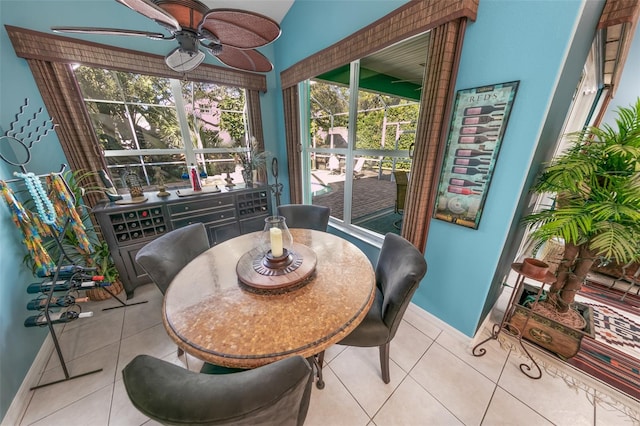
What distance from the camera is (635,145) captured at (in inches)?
40.7

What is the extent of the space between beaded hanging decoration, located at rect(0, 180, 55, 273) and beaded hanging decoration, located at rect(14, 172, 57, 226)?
68 millimetres

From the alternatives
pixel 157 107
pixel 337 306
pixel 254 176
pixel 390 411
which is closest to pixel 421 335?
pixel 390 411

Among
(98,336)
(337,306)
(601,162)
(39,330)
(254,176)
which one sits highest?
(601,162)

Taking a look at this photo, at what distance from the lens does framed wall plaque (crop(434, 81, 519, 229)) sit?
1.21 metres

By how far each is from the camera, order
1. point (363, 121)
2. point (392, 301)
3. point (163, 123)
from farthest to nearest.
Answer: point (163, 123) → point (363, 121) → point (392, 301)

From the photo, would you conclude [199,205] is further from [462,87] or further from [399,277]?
[462,87]

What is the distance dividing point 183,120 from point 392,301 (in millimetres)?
2985

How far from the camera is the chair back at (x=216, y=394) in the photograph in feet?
Result: 1.58

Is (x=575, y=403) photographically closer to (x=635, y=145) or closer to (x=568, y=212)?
(x=568, y=212)

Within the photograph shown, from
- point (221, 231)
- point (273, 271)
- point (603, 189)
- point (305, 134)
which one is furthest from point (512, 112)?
point (221, 231)

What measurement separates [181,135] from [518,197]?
333 centimetres

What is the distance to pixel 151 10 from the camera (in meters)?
0.74

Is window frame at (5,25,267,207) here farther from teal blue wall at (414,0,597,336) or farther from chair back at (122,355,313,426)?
teal blue wall at (414,0,597,336)

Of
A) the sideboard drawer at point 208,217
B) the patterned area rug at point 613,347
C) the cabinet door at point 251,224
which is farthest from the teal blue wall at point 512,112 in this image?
the sideboard drawer at point 208,217
